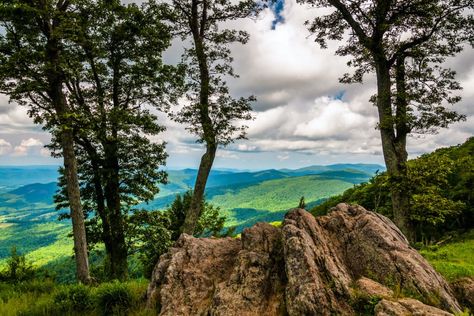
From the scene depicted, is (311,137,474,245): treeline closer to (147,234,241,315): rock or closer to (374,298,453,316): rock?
(374,298,453,316): rock

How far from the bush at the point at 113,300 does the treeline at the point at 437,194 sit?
31.7 ft

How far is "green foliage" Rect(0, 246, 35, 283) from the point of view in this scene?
14882mm

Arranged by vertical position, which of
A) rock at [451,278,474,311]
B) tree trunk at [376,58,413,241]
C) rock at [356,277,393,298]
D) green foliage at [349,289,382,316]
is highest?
tree trunk at [376,58,413,241]

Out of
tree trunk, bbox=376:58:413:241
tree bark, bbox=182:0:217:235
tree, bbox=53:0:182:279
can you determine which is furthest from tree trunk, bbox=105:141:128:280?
tree trunk, bbox=376:58:413:241

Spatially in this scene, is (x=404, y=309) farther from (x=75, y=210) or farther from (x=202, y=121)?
(x=75, y=210)

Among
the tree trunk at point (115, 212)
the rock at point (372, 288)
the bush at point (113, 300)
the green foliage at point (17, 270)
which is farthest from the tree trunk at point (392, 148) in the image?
the tree trunk at point (115, 212)

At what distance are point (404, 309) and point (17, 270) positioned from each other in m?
Result: 16.8

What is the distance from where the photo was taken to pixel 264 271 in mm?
8680

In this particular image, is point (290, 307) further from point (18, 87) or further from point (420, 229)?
point (420, 229)

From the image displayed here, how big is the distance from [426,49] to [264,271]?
634 inches

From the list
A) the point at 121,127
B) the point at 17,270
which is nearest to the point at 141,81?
the point at 121,127

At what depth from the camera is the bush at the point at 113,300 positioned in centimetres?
933

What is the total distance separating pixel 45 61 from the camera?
1630 cm

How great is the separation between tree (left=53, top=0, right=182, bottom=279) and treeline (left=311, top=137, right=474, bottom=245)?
16.8 metres
